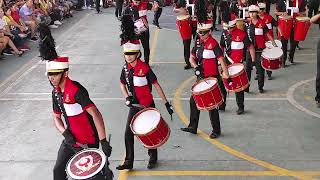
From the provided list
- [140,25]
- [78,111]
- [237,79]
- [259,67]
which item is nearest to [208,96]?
[237,79]

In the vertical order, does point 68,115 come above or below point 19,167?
above

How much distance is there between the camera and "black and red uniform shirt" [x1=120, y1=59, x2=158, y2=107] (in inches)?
280

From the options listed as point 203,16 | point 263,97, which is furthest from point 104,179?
point 263,97

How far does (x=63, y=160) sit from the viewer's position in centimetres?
587

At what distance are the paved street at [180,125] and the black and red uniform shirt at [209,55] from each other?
123cm

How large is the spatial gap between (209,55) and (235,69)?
924 mm

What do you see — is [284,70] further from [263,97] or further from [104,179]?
[104,179]

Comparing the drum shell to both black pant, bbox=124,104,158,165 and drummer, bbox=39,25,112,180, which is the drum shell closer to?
black pant, bbox=124,104,158,165

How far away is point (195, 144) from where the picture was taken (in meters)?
8.34

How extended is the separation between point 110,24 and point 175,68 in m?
8.41

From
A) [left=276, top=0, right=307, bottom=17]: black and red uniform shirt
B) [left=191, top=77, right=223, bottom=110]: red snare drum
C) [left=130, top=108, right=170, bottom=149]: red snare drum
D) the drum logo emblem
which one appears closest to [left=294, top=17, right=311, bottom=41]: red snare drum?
[left=276, top=0, right=307, bottom=17]: black and red uniform shirt

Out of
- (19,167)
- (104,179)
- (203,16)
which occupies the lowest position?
(19,167)

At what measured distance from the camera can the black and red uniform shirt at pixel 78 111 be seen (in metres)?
5.71

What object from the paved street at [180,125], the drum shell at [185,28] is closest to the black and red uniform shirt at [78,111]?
the paved street at [180,125]
